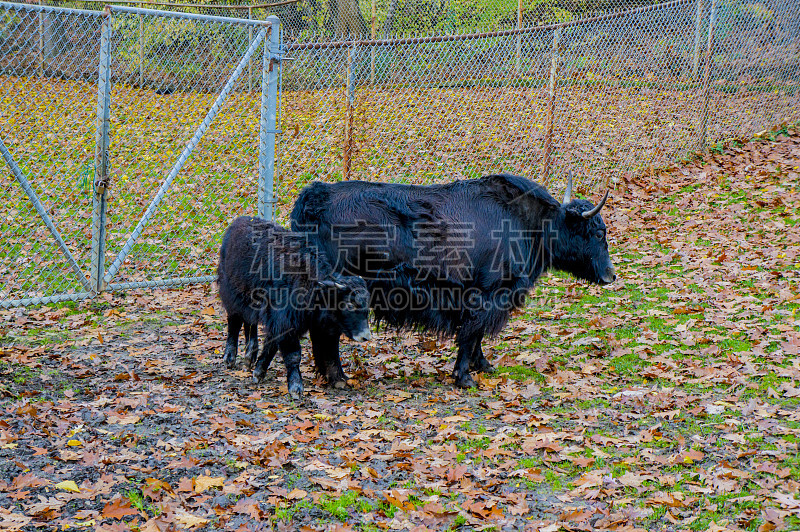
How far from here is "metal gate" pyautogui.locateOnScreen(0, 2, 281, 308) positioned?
275 inches

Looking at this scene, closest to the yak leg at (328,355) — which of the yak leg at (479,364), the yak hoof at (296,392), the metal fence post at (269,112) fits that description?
the yak hoof at (296,392)

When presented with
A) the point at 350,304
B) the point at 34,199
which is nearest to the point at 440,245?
the point at 350,304

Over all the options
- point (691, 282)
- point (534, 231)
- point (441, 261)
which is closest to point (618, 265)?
point (691, 282)

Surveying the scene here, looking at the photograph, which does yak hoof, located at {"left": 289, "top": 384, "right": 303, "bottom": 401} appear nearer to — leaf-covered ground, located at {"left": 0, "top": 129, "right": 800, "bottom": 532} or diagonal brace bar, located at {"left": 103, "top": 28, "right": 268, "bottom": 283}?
leaf-covered ground, located at {"left": 0, "top": 129, "right": 800, "bottom": 532}

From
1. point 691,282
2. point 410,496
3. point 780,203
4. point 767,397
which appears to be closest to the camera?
point 410,496

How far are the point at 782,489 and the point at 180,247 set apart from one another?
7531mm

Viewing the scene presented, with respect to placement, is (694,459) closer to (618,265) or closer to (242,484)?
(242,484)

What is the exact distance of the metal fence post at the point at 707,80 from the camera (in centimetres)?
1129

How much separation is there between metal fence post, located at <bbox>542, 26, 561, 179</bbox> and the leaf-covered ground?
7.31ft

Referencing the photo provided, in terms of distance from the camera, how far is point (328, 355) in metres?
6.12

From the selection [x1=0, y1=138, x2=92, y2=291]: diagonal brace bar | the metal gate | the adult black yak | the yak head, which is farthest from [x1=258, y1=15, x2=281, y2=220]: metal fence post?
the yak head

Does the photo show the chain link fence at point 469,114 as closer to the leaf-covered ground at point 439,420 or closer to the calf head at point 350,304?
the leaf-covered ground at point 439,420

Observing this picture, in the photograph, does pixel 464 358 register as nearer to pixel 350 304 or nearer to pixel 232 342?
pixel 350 304

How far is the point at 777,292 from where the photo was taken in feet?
24.8
